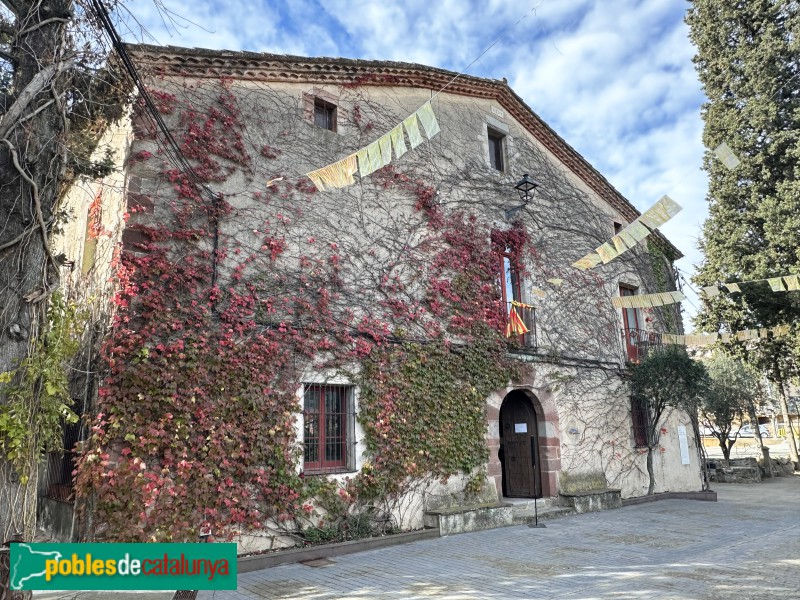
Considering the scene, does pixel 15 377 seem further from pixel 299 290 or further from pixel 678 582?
pixel 678 582

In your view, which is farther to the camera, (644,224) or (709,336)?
(709,336)

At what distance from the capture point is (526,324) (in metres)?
11.0

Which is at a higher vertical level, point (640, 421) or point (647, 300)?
point (647, 300)

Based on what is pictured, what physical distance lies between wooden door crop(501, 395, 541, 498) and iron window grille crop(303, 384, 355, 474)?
4375 millimetres

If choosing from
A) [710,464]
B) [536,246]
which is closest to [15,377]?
[536,246]

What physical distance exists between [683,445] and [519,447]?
5.77 meters

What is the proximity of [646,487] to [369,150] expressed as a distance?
33.7ft

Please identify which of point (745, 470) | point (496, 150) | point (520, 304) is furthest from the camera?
point (745, 470)

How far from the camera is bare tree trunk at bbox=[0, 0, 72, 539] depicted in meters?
3.59

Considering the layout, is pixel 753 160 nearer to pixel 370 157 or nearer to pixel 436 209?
pixel 436 209

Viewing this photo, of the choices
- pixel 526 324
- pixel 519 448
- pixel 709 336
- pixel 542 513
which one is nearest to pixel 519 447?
pixel 519 448

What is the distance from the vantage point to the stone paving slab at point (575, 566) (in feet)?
17.0

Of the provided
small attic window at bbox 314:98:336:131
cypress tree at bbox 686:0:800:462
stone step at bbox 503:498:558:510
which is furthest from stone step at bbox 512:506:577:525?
cypress tree at bbox 686:0:800:462

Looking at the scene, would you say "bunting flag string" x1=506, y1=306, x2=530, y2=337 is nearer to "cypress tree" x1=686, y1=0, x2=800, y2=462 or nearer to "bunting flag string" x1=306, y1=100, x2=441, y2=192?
"bunting flag string" x1=306, y1=100, x2=441, y2=192
